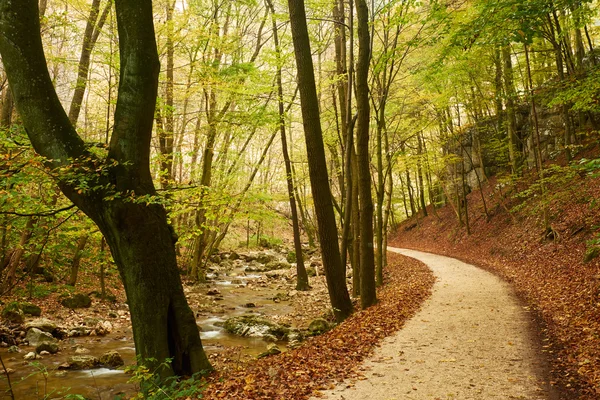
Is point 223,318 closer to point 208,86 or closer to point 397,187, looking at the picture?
point 208,86

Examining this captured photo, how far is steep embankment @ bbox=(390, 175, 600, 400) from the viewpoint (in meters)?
5.12

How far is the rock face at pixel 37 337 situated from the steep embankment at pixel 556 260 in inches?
395

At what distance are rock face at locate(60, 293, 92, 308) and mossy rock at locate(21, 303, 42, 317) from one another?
1.07 m

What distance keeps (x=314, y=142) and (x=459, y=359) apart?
5.01 meters

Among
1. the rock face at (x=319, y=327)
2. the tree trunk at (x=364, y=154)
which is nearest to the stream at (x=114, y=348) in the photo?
the rock face at (x=319, y=327)

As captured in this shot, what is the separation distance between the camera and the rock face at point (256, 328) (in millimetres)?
9859

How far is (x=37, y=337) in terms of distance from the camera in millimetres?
8867

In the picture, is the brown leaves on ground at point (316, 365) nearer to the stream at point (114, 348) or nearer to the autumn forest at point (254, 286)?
the autumn forest at point (254, 286)

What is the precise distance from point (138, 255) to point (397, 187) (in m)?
32.8

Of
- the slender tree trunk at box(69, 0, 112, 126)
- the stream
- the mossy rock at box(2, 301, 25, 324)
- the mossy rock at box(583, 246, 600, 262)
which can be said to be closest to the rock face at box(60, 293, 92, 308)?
the mossy rock at box(2, 301, 25, 324)

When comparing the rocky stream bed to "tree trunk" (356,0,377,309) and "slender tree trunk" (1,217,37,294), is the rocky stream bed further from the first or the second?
"tree trunk" (356,0,377,309)

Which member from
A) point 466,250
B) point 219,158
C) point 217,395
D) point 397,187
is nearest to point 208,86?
point 219,158

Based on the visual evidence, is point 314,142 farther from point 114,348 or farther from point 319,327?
point 114,348

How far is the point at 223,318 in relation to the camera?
12.1 meters
